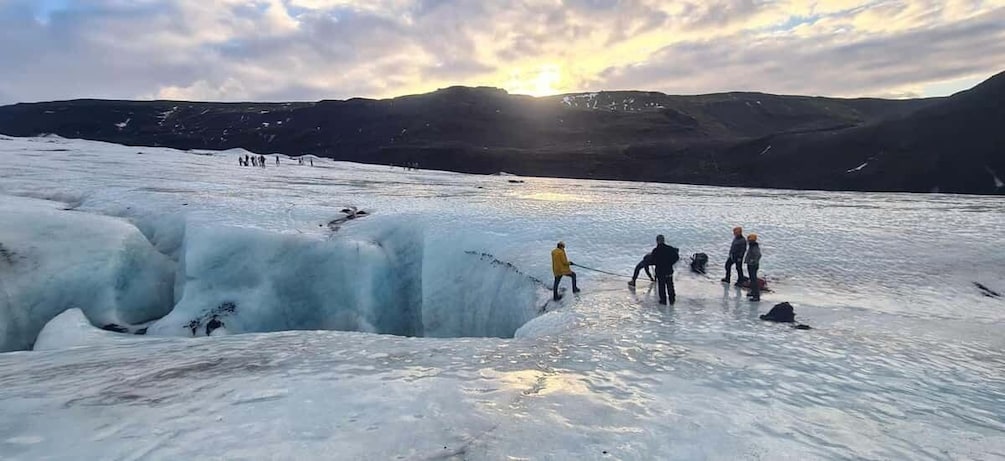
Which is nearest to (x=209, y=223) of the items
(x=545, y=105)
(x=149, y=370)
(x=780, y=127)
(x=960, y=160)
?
(x=149, y=370)

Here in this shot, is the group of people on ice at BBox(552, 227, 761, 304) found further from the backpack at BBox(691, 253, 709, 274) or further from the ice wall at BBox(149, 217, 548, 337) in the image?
the ice wall at BBox(149, 217, 548, 337)

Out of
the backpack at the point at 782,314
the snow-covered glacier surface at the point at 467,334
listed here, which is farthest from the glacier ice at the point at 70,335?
the backpack at the point at 782,314

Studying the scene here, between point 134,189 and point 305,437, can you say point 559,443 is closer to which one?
point 305,437

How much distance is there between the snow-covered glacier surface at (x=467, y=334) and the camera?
263 inches

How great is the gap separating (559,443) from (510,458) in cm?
70

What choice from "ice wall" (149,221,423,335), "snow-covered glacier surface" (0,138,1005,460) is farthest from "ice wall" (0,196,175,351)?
"ice wall" (149,221,423,335)

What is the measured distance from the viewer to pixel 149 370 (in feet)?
30.3

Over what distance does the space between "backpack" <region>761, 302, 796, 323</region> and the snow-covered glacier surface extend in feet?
1.99

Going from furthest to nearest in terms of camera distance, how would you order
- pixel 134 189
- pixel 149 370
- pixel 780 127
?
pixel 780 127 → pixel 134 189 → pixel 149 370

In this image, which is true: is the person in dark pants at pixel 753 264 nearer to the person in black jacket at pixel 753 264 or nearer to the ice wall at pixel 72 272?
the person in black jacket at pixel 753 264

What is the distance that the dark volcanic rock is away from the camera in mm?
61438

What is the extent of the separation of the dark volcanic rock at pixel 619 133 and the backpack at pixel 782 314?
5556 centimetres

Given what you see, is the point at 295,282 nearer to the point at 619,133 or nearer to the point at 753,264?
the point at 753,264

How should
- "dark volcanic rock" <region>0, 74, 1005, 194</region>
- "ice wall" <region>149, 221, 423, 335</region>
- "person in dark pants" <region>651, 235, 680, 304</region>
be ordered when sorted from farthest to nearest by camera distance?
"dark volcanic rock" <region>0, 74, 1005, 194</region>
"ice wall" <region>149, 221, 423, 335</region>
"person in dark pants" <region>651, 235, 680, 304</region>
